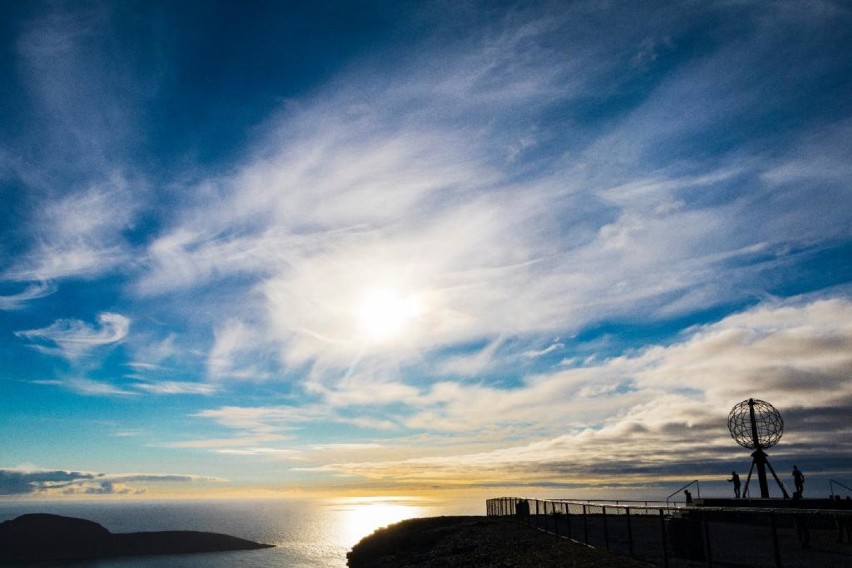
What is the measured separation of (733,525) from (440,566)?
19.4 metres

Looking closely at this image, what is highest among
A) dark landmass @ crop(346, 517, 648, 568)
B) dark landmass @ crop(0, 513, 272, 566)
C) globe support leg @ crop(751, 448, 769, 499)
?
globe support leg @ crop(751, 448, 769, 499)

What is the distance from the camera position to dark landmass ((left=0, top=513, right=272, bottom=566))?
155250mm

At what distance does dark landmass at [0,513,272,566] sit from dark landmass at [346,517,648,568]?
120284 mm

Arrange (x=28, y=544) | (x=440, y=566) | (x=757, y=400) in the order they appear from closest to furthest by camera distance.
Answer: (x=440, y=566)
(x=757, y=400)
(x=28, y=544)

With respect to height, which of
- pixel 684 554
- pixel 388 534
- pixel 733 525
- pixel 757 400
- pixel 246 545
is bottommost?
pixel 246 545

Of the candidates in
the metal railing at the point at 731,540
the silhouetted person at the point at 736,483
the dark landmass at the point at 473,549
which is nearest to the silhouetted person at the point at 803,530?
the metal railing at the point at 731,540

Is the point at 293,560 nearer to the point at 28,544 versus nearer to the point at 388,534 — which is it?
the point at 388,534

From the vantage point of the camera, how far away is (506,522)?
161 ft

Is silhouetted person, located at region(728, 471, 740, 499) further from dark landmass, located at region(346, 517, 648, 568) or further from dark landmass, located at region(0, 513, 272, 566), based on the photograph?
dark landmass, located at region(0, 513, 272, 566)

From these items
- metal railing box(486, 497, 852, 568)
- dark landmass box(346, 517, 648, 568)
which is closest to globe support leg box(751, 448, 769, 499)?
metal railing box(486, 497, 852, 568)

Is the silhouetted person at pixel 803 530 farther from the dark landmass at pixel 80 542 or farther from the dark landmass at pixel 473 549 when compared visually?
the dark landmass at pixel 80 542

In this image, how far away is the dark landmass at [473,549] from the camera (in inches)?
938

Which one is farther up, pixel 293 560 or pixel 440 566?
pixel 440 566

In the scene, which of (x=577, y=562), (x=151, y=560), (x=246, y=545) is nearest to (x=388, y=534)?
(x=577, y=562)
